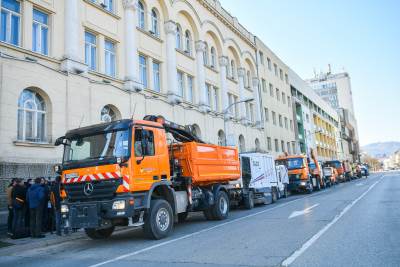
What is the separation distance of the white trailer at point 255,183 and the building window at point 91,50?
8738mm

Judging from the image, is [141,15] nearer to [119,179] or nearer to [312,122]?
[119,179]

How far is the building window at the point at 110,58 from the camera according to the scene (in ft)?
60.8

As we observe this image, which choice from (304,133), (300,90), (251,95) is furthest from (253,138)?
(300,90)

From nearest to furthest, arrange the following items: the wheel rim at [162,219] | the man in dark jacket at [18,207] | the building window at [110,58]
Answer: the wheel rim at [162,219], the man in dark jacket at [18,207], the building window at [110,58]

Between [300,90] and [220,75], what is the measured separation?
31.2 m

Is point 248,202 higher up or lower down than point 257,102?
lower down

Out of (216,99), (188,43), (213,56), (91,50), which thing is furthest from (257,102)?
(91,50)

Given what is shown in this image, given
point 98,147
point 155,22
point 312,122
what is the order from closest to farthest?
1. point 98,147
2. point 155,22
3. point 312,122

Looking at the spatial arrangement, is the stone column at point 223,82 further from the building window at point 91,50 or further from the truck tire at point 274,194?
the building window at point 91,50

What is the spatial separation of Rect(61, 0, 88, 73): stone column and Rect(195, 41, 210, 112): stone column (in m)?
11.7

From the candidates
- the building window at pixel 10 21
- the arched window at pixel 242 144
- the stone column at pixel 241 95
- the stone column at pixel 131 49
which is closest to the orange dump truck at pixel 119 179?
the building window at pixel 10 21

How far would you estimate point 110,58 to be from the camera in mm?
18844

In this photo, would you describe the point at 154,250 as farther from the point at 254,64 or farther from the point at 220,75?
the point at 254,64

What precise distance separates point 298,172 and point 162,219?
1839 centimetres
